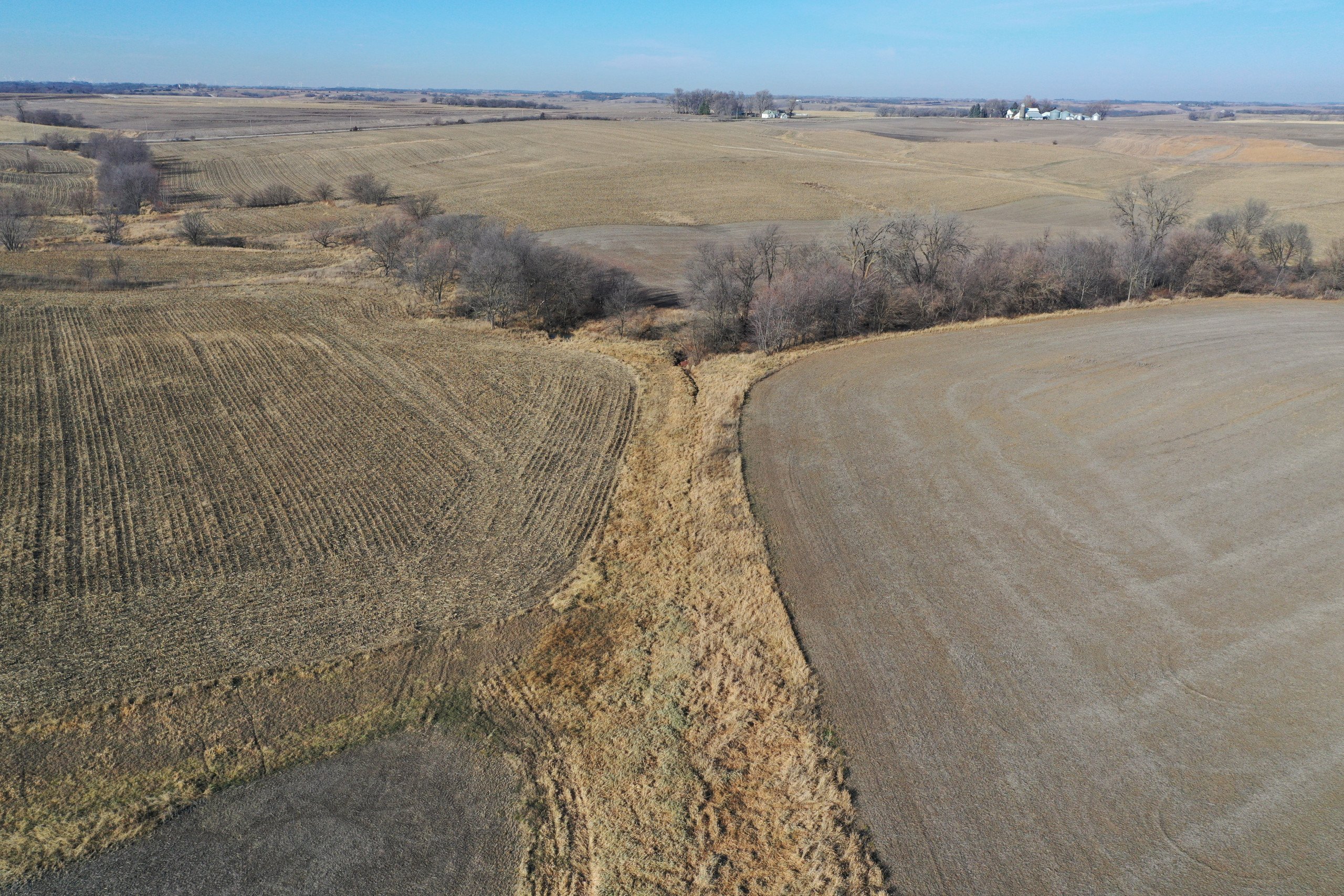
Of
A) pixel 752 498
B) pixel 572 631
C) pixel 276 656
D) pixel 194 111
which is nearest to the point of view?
pixel 276 656

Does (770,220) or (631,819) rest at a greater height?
(770,220)

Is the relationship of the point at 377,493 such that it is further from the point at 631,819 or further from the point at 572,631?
the point at 631,819

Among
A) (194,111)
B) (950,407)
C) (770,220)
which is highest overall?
(194,111)

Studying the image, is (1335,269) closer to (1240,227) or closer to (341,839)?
(1240,227)

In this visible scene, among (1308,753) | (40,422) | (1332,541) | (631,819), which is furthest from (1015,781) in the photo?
(40,422)

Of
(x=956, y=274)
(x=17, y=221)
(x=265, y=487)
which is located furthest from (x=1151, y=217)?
(x=17, y=221)

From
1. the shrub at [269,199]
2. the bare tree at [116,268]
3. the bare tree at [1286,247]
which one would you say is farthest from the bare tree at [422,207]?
the bare tree at [1286,247]

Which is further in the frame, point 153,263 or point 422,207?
point 422,207
